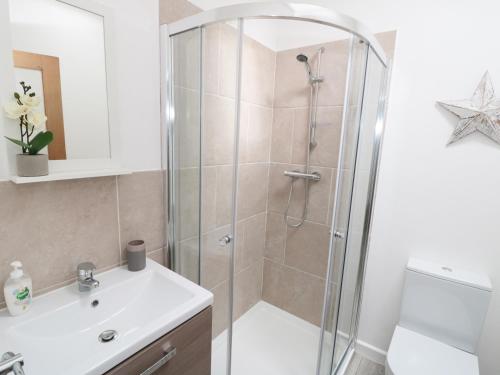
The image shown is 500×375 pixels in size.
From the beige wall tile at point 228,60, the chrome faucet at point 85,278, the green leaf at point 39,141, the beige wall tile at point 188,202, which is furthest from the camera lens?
the beige wall tile at point 188,202

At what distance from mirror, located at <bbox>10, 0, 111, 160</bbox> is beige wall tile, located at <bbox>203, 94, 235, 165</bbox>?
465 mm

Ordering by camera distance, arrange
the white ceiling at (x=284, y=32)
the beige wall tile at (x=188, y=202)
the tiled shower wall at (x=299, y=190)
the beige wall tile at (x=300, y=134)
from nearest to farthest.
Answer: the white ceiling at (x=284, y=32), the beige wall tile at (x=188, y=202), the tiled shower wall at (x=299, y=190), the beige wall tile at (x=300, y=134)

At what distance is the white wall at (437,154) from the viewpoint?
145 centimetres

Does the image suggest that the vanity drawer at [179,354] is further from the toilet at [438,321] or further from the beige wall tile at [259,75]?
the beige wall tile at [259,75]

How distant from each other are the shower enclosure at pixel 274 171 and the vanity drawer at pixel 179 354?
0.44m

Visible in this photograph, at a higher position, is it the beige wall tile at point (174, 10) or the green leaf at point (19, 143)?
the beige wall tile at point (174, 10)

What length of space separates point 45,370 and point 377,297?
6.12 feet

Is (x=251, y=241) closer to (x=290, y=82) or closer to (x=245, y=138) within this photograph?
(x=245, y=138)

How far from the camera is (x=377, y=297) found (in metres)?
1.88

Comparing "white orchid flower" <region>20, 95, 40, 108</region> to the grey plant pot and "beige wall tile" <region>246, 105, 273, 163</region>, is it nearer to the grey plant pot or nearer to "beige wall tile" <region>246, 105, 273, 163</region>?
the grey plant pot

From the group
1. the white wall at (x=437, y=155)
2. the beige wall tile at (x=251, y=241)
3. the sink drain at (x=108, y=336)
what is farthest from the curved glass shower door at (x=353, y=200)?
the sink drain at (x=108, y=336)

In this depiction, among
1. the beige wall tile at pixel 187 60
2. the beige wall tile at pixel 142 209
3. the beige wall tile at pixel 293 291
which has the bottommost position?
the beige wall tile at pixel 293 291

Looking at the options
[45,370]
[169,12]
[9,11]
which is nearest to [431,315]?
[45,370]

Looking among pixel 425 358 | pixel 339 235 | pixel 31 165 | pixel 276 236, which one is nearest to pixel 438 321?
pixel 425 358
